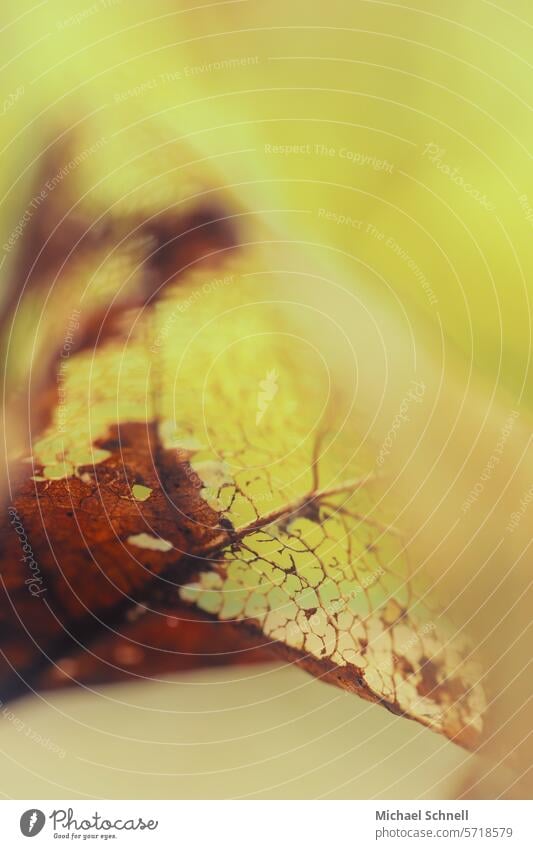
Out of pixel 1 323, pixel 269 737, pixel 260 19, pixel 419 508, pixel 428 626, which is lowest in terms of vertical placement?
pixel 269 737

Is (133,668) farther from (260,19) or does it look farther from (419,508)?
(260,19)

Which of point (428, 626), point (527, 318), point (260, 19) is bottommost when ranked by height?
point (428, 626)

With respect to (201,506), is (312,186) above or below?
above

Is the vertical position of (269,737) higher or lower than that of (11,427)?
lower

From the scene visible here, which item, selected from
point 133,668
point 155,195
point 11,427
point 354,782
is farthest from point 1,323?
point 354,782

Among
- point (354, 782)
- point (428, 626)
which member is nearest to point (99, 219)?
point (428, 626)

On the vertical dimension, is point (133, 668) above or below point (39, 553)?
below
